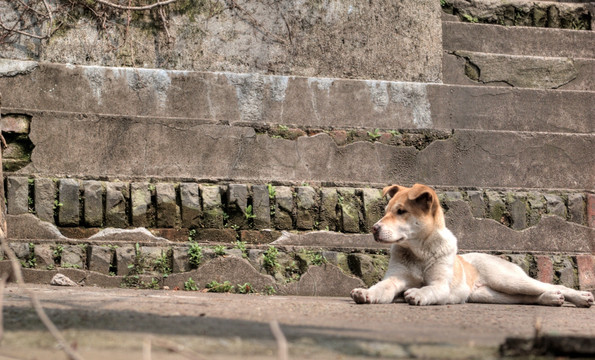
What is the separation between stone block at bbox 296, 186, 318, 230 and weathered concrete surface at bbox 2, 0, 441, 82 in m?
1.26

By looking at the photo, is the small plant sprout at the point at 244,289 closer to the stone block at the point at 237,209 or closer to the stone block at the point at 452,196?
the stone block at the point at 237,209

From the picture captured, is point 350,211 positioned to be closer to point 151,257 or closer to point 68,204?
point 151,257

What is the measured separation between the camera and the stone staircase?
6.25 metres

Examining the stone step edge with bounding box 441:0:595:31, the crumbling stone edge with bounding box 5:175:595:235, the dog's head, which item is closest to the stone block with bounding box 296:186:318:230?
the crumbling stone edge with bounding box 5:175:595:235

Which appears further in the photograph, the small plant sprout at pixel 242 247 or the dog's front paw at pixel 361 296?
the small plant sprout at pixel 242 247

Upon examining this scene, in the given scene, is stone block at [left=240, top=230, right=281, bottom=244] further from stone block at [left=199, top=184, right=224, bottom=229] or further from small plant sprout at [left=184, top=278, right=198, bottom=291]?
small plant sprout at [left=184, top=278, right=198, bottom=291]

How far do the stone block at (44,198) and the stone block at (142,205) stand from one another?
2.05 feet

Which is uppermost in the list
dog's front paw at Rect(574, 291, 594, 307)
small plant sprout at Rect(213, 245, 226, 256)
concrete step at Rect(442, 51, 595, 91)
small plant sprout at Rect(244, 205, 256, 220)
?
concrete step at Rect(442, 51, 595, 91)

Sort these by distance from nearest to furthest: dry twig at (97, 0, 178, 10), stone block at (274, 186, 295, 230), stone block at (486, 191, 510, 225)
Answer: stone block at (274, 186, 295, 230) < stone block at (486, 191, 510, 225) < dry twig at (97, 0, 178, 10)

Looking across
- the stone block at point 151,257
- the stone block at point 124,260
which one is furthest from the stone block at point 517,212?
the stone block at point 124,260

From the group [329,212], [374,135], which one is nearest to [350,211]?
[329,212]

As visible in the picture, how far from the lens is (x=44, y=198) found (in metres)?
6.29

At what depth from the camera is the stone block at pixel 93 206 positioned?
6.30 meters

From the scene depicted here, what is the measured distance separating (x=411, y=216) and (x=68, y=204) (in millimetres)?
2727
